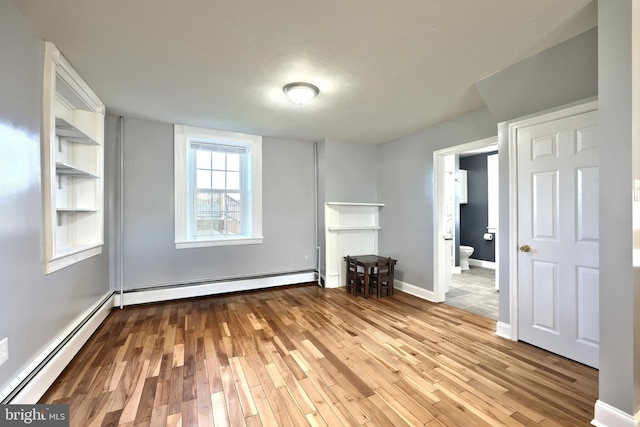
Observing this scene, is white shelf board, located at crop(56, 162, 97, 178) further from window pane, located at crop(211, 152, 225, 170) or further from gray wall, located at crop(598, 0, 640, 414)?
gray wall, located at crop(598, 0, 640, 414)

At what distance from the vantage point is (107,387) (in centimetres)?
187

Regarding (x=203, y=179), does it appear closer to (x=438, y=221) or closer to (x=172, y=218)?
(x=172, y=218)

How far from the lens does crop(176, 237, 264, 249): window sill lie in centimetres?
379

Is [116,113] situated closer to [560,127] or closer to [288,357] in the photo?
[288,357]

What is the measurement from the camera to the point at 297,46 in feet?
6.35

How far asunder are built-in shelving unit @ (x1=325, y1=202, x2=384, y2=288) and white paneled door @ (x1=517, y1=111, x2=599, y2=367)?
2.37 metres

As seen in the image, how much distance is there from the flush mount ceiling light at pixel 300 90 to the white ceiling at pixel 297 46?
78mm

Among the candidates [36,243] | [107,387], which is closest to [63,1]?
[36,243]

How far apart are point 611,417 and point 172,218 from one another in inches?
175

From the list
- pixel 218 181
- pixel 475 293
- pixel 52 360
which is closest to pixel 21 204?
pixel 52 360

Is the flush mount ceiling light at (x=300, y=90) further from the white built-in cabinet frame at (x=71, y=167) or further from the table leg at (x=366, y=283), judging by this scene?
the table leg at (x=366, y=283)

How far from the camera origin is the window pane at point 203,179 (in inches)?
156

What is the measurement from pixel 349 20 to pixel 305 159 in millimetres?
3004

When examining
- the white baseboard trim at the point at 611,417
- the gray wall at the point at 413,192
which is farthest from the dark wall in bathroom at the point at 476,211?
the white baseboard trim at the point at 611,417
